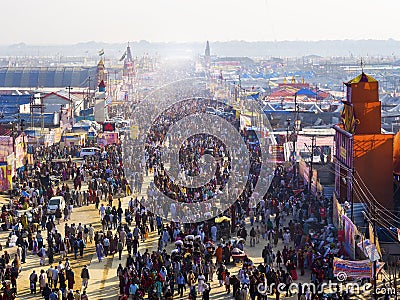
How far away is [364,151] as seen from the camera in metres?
19.7

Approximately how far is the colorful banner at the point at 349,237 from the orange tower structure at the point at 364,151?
1.75 metres

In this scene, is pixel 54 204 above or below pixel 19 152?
below

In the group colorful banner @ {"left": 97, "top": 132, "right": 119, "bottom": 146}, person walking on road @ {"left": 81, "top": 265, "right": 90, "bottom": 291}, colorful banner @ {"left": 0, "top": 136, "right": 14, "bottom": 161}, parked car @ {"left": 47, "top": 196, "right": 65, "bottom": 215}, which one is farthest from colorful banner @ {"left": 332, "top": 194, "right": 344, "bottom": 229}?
colorful banner @ {"left": 97, "top": 132, "right": 119, "bottom": 146}

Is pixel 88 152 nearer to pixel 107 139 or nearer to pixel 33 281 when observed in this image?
pixel 107 139

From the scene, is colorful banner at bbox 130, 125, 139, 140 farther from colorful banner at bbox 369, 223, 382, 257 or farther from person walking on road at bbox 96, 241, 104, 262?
colorful banner at bbox 369, 223, 382, 257

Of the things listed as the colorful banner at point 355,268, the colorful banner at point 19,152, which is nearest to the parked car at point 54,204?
the colorful banner at point 19,152

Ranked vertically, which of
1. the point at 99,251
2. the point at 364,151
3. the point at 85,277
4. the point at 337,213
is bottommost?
the point at 99,251

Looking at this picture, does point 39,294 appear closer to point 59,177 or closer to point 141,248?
point 141,248

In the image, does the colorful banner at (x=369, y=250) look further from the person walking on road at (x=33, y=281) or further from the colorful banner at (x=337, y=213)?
the person walking on road at (x=33, y=281)

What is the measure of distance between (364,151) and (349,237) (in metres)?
3.44

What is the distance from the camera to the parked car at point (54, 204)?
21.7 metres

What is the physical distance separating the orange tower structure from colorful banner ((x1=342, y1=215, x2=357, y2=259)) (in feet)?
5.75

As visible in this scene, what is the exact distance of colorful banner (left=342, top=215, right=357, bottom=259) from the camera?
1648 cm

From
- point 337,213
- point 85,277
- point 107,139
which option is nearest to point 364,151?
point 337,213
